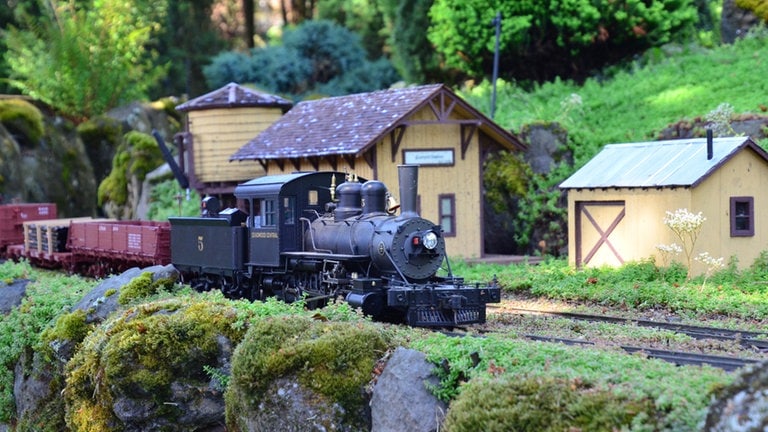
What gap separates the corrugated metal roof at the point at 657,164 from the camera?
61.8ft

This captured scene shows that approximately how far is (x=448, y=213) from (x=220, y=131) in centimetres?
864

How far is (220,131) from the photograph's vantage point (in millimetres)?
29125

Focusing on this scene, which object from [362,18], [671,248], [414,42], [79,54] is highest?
[362,18]

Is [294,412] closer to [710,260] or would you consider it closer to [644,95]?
[710,260]

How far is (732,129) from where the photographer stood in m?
23.9

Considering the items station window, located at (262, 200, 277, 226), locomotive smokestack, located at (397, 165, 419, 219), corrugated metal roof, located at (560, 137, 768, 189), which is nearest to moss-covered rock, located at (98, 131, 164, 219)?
station window, located at (262, 200, 277, 226)

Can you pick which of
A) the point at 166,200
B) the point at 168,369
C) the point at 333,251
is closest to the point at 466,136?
the point at 333,251

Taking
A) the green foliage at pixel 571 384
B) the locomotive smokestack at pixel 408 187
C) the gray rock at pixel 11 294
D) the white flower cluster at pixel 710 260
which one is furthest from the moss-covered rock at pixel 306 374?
the gray rock at pixel 11 294

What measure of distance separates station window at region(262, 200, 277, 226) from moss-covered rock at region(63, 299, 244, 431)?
286cm

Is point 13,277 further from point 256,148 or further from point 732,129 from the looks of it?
point 732,129

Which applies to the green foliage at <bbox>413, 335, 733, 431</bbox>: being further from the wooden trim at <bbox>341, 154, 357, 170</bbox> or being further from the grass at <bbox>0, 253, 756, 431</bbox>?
the wooden trim at <bbox>341, 154, 357, 170</bbox>

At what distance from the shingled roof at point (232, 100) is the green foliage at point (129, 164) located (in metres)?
6.72

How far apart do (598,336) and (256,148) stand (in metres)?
14.7

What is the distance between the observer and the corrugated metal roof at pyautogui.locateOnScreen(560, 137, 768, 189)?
18844mm
